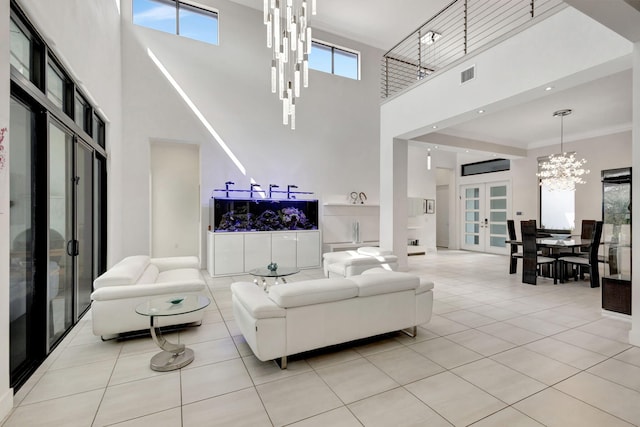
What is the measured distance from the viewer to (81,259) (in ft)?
12.7

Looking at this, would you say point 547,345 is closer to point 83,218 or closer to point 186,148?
point 83,218

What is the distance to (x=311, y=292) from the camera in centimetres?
255

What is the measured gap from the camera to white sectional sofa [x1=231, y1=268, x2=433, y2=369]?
7.92 feet

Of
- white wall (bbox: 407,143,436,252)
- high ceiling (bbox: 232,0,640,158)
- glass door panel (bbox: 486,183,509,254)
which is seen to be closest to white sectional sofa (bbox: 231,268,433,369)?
high ceiling (bbox: 232,0,640,158)

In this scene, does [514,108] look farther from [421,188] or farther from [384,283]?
[384,283]

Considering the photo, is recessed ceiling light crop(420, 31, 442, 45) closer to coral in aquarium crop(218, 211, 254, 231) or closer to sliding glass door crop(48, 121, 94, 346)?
coral in aquarium crop(218, 211, 254, 231)

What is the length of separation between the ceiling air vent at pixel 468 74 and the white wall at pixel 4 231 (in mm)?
5107

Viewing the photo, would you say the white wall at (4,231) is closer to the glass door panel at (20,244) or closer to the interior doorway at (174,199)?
the glass door panel at (20,244)

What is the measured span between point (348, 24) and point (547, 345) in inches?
311

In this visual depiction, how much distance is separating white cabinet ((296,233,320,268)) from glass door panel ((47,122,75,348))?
13.5 ft

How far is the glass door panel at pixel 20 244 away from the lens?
7.56ft

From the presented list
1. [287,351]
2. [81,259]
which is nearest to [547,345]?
[287,351]

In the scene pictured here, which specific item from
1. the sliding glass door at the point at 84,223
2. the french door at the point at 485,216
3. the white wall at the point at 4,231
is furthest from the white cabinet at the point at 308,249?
the french door at the point at 485,216

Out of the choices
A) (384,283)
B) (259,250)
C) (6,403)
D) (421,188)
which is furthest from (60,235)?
(421,188)
